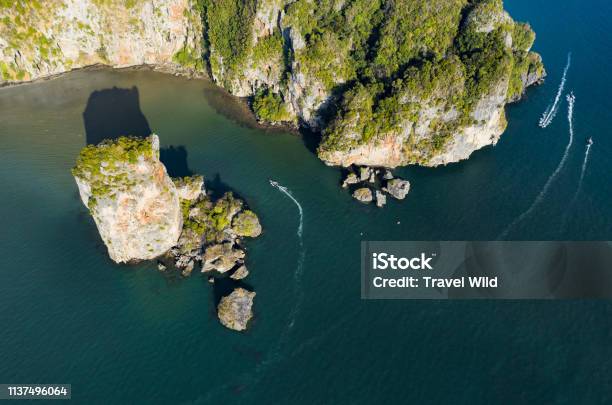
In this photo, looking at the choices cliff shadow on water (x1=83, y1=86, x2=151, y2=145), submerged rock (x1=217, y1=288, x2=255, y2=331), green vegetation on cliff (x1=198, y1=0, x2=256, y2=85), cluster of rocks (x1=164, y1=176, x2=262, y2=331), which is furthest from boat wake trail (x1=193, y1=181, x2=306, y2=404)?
green vegetation on cliff (x1=198, y1=0, x2=256, y2=85)

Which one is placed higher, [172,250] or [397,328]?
[172,250]

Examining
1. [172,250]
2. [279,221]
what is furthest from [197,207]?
[279,221]

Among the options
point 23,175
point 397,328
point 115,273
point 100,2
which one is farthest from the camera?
point 100,2

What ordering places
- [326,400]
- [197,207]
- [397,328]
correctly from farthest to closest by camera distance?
1. [197,207]
2. [397,328]
3. [326,400]

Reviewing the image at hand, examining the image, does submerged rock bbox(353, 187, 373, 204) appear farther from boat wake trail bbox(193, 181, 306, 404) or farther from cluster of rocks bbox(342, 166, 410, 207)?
boat wake trail bbox(193, 181, 306, 404)

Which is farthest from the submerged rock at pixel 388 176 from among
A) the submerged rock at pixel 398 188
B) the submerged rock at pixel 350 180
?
the submerged rock at pixel 350 180

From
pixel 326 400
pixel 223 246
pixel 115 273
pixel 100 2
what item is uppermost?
pixel 100 2

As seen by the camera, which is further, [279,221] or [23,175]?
[23,175]

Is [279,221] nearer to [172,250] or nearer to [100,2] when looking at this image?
[172,250]

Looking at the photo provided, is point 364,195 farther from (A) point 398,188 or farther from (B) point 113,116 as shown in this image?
(B) point 113,116
